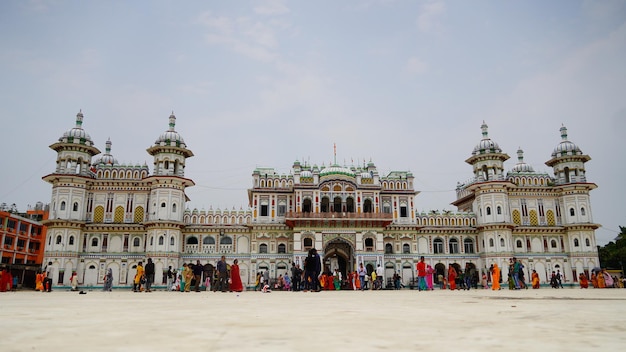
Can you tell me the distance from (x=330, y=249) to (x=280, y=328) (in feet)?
112

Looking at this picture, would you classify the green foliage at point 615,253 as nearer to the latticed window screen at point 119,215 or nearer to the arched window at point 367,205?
the arched window at point 367,205

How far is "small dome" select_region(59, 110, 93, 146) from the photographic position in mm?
36531

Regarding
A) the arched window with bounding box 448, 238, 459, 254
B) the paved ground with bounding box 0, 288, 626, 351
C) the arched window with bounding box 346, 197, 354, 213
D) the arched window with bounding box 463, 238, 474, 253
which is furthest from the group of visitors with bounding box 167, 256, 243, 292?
the arched window with bounding box 463, 238, 474, 253

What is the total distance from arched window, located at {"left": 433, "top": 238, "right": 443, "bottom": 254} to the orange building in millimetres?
35331

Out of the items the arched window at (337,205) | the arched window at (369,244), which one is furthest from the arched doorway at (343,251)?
the arched window at (337,205)

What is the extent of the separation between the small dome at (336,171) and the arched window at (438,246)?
9.20 meters

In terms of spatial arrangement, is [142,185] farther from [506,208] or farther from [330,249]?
[506,208]

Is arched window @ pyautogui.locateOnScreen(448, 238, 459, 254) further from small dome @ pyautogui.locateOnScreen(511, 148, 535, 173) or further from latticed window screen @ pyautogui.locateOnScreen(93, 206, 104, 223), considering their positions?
latticed window screen @ pyautogui.locateOnScreen(93, 206, 104, 223)

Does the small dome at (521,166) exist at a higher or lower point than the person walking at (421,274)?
higher

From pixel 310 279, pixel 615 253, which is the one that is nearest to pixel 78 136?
pixel 310 279

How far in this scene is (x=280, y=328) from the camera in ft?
15.9

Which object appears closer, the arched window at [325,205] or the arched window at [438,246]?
the arched window at [325,205]

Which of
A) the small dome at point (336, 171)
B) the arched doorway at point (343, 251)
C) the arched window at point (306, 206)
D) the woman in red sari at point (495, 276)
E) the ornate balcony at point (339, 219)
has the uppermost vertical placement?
the small dome at point (336, 171)

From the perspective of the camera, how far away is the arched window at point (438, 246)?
1561 inches
